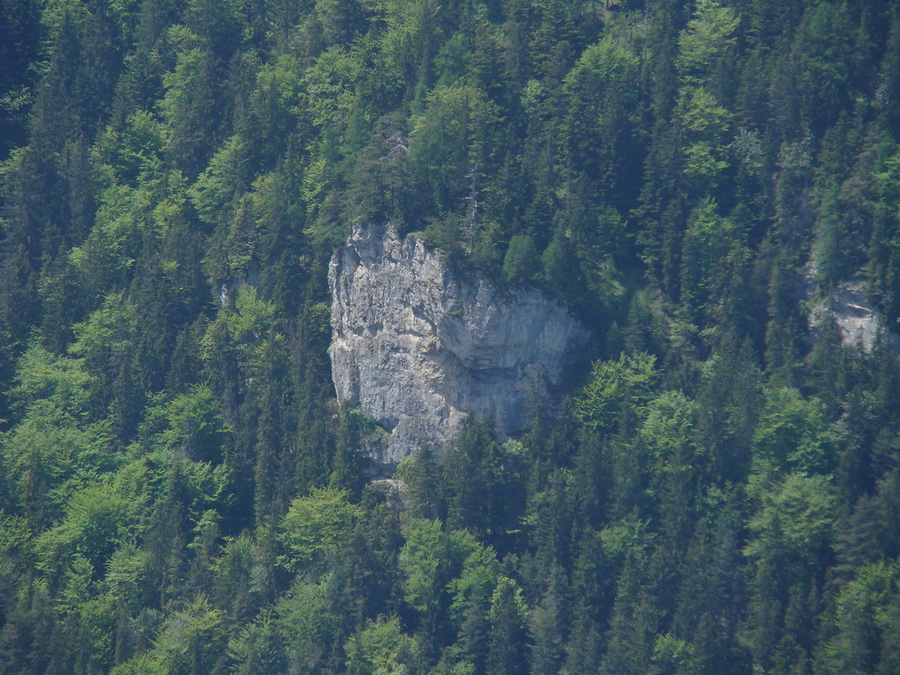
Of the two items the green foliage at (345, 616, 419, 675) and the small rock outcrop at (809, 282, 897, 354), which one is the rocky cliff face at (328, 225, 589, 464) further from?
the small rock outcrop at (809, 282, 897, 354)

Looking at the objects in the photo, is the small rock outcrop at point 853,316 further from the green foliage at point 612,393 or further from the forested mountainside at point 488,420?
the green foliage at point 612,393

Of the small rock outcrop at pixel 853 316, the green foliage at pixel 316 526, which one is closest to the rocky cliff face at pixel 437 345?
the green foliage at pixel 316 526

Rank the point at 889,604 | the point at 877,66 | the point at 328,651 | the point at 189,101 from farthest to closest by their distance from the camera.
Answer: the point at 189,101 → the point at 877,66 → the point at 328,651 → the point at 889,604

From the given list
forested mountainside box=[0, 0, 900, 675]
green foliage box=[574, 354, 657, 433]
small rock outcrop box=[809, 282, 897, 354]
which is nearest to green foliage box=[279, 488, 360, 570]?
forested mountainside box=[0, 0, 900, 675]

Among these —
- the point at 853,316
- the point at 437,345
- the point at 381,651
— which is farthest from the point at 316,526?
the point at 853,316

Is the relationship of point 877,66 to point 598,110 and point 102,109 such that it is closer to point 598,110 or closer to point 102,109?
point 598,110

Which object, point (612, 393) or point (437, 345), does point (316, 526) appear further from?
point (612, 393)

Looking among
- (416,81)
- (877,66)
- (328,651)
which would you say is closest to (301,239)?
(416,81)
